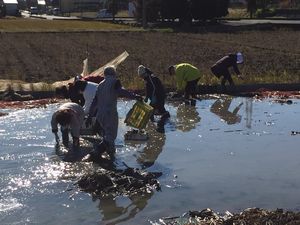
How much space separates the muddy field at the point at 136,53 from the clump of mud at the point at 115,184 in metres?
7.96

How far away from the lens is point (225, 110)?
13.2 meters

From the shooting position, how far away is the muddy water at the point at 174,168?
697 centimetres

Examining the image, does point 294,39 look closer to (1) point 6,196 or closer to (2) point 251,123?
(2) point 251,123

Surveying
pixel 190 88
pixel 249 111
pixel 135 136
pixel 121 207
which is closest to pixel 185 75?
pixel 190 88

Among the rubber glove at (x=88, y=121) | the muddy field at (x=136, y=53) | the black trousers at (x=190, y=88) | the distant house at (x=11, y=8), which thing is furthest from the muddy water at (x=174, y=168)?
the distant house at (x=11, y=8)

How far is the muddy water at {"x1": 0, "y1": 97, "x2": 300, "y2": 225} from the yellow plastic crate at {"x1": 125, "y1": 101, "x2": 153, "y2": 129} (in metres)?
0.37

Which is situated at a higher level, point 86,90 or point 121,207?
point 86,90

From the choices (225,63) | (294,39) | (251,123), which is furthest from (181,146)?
(294,39)

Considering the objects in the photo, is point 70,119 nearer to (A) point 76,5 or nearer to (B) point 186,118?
(B) point 186,118

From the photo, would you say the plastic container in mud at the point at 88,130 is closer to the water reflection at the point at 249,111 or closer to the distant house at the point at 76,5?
the water reflection at the point at 249,111

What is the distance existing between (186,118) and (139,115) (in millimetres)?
2397

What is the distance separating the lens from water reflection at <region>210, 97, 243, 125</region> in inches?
480

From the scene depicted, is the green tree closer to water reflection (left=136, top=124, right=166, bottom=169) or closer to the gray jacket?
water reflection (left=136, top=124, right=166, bottom=169)

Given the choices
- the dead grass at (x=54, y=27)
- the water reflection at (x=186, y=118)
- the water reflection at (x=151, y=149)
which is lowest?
the water reflection at (x=186, y=118)
